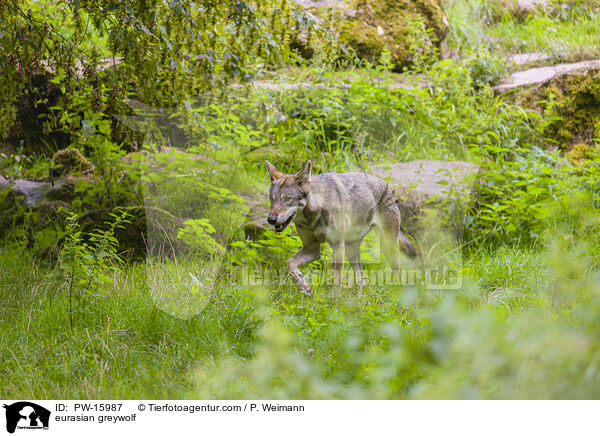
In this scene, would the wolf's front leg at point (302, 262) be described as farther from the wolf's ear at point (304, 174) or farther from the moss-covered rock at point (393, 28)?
the moss-covered rock at point (393, 28)

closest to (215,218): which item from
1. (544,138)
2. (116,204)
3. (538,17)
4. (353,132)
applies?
(116,204)

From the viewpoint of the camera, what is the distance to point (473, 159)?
278 inches

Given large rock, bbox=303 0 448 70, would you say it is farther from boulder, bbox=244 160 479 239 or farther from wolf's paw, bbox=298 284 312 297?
wolf's paw, bbox=298 284 312 297

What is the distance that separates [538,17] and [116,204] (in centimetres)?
1036

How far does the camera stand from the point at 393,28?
33.3ft

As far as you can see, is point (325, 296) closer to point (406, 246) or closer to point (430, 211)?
point (406, 246)

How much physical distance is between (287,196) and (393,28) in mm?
7380

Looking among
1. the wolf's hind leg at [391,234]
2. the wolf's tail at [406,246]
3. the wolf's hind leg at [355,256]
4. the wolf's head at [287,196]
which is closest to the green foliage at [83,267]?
the wolf's head at [287,196]

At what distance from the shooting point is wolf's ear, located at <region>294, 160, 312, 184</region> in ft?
13.8

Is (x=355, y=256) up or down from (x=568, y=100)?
down

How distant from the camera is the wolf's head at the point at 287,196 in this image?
158 inches
